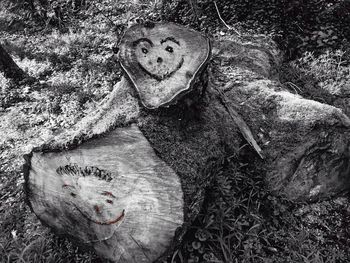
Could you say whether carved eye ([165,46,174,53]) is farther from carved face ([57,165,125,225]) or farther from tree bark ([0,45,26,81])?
tree bark ([0,45,26,81])

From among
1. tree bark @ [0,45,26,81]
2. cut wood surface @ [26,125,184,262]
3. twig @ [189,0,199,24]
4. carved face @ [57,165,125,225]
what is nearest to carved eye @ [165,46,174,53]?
cut wood surface @ [26,125,184,262]

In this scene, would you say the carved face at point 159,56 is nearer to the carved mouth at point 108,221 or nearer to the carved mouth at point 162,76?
the carved mouth at point 162,76

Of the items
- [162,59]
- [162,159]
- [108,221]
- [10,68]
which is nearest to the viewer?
[162,159]

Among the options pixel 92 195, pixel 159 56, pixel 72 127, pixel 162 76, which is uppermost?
pixel 159 56

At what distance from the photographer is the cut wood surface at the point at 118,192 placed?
222 centimetres

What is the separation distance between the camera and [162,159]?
2.22 metres

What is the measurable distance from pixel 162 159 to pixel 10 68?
143 inches

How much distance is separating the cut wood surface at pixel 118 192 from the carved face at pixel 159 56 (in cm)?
47

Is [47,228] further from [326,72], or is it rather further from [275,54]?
[326,72]

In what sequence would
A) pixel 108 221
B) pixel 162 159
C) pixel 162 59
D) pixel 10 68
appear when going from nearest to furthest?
pixel 162 159 → pixel 108 221 → pixel 162 59 → pixel 10 68

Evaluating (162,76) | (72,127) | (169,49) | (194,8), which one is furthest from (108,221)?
(194,8)

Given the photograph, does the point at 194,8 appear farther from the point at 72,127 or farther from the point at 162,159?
the point at 162,159

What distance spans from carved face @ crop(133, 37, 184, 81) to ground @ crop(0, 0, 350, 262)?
3.06 ft

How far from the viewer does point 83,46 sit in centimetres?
535
